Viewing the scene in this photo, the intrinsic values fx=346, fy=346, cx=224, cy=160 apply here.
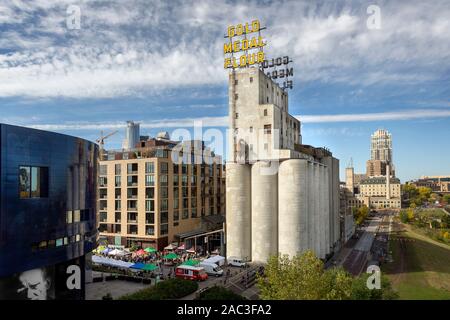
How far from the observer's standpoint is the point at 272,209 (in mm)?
64812

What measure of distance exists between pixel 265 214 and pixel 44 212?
3865 cm

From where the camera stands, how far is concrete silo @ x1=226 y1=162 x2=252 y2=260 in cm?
6681

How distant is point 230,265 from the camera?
64562 mm

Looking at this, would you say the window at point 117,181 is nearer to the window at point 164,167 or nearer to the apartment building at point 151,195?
the apartment building at point 151,195

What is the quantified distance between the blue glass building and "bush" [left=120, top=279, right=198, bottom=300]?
8328 mm

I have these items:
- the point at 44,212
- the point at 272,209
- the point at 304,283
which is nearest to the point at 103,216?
the point at 272,209

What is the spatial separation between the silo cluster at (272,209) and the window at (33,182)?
36.8 metres

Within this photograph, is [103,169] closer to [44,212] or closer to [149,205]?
[149,205]

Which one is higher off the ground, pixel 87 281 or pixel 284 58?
pixel 284 58

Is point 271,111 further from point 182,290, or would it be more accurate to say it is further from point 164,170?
point 182,290

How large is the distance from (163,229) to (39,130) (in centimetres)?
4763
